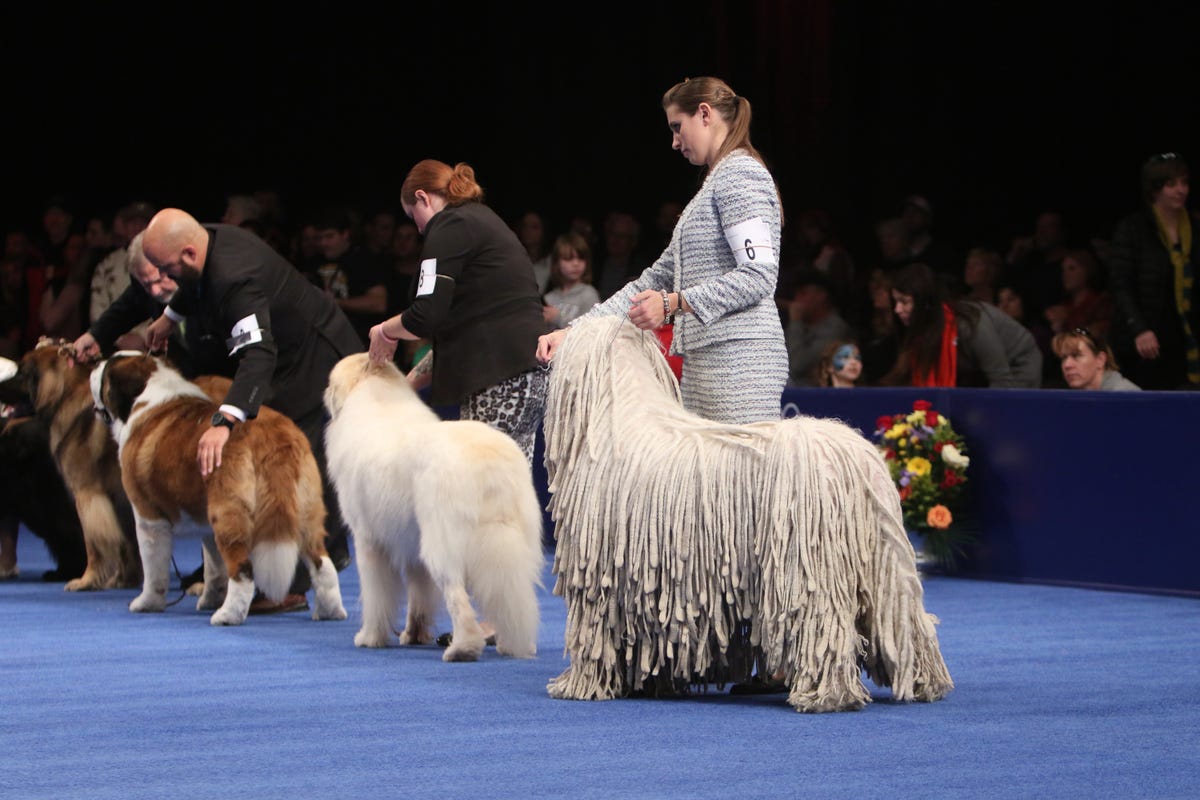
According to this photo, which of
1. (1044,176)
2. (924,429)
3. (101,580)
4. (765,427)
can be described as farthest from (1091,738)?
(1044,176)

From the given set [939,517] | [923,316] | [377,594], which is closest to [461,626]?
[377,594]

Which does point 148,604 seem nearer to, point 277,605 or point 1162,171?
point 277,605

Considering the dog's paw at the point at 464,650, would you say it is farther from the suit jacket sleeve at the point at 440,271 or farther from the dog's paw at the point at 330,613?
the dog's paw at the point at 330,613

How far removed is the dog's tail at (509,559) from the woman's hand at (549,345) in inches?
26.2

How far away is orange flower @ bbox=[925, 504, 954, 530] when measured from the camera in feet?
26.9

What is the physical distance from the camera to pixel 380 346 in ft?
19.7

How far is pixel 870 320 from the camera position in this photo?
34.7 feet

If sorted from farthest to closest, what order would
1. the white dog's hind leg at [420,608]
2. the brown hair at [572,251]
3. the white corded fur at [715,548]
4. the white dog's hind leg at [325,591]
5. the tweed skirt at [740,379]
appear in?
the brown hair at [572,251] → the white dog's hind leg at [325,591] → the white dog's hind leg at [420,608] → the tweed skirt at [740,379] → the white corded fur at [715,548]

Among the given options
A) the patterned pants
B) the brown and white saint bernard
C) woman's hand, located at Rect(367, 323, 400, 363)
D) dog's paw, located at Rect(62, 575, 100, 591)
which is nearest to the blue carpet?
the brown and white saint bernard

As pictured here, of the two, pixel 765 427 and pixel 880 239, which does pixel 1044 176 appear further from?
pixel 765 427

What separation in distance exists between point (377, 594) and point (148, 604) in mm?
1500

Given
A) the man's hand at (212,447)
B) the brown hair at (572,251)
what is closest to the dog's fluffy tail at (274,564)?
the man's hand at (212,447)

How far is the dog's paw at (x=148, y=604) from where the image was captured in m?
7.03

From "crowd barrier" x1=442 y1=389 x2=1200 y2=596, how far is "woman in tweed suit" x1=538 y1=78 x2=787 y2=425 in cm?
306
